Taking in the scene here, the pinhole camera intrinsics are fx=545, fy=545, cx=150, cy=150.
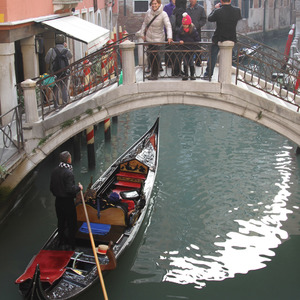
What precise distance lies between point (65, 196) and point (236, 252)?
2304 millimetres

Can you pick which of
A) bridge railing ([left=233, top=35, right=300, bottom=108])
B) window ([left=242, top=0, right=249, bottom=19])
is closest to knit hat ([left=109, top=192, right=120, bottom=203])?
bridge railing ([left=233, top=35, right=300, bottom=108])

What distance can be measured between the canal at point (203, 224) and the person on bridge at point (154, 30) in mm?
2139

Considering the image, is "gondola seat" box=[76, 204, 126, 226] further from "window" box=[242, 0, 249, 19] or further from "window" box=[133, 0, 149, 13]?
"window" box=[242, 0, 249, 19]

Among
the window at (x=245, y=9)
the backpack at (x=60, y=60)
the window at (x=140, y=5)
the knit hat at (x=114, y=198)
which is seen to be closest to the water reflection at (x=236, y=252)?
the knit hat at (x=114, y=198)

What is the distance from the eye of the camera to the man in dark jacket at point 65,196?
568 cm

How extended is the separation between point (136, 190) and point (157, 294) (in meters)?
1.65

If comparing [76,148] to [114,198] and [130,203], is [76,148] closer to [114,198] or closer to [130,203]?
[130,203]

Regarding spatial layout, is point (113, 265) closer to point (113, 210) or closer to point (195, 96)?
point (113, 210)

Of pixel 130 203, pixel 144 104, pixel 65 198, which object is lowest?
pixel 130 203

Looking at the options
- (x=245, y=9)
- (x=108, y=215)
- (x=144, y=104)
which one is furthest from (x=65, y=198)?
(x=245, y=9)

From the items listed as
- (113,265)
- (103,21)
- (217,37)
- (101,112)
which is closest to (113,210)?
(113,265)

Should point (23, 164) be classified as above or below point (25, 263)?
above

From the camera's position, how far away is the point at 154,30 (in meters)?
6.89

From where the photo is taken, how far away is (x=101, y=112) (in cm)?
689
